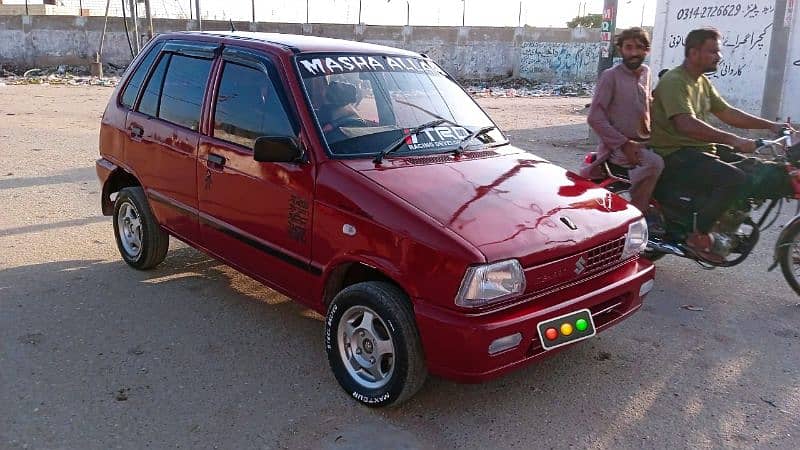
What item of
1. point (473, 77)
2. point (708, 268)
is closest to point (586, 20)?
point (473, 77)

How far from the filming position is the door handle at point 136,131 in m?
4.95

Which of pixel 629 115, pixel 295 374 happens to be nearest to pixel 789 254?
pixel 629 115

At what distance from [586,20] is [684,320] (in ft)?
139

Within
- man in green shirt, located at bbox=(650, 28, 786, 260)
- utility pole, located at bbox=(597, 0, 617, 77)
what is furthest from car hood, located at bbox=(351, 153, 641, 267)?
utility pole, located at bbox=(597, 0, 617, 77)

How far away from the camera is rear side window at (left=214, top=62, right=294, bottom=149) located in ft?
12.8

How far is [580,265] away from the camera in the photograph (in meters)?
3.33

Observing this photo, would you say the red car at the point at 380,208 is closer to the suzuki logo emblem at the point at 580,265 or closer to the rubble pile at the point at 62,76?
the suzuki logo emblem at the point at 580,265

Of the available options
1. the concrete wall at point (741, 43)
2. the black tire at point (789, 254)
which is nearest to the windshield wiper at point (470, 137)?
the black tire at point (789, 254)

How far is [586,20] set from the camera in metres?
43.3

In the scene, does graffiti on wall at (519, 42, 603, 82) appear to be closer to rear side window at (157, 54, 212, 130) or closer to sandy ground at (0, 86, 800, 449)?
sandy ground at (0, 86, 800, 449)

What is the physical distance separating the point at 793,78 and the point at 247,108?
11231 millimetres

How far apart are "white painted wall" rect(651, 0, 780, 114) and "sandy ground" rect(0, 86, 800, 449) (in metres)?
8.31

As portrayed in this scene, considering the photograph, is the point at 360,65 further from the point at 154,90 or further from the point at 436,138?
the point at 154,90

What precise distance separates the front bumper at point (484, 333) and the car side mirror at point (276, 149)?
111cm
